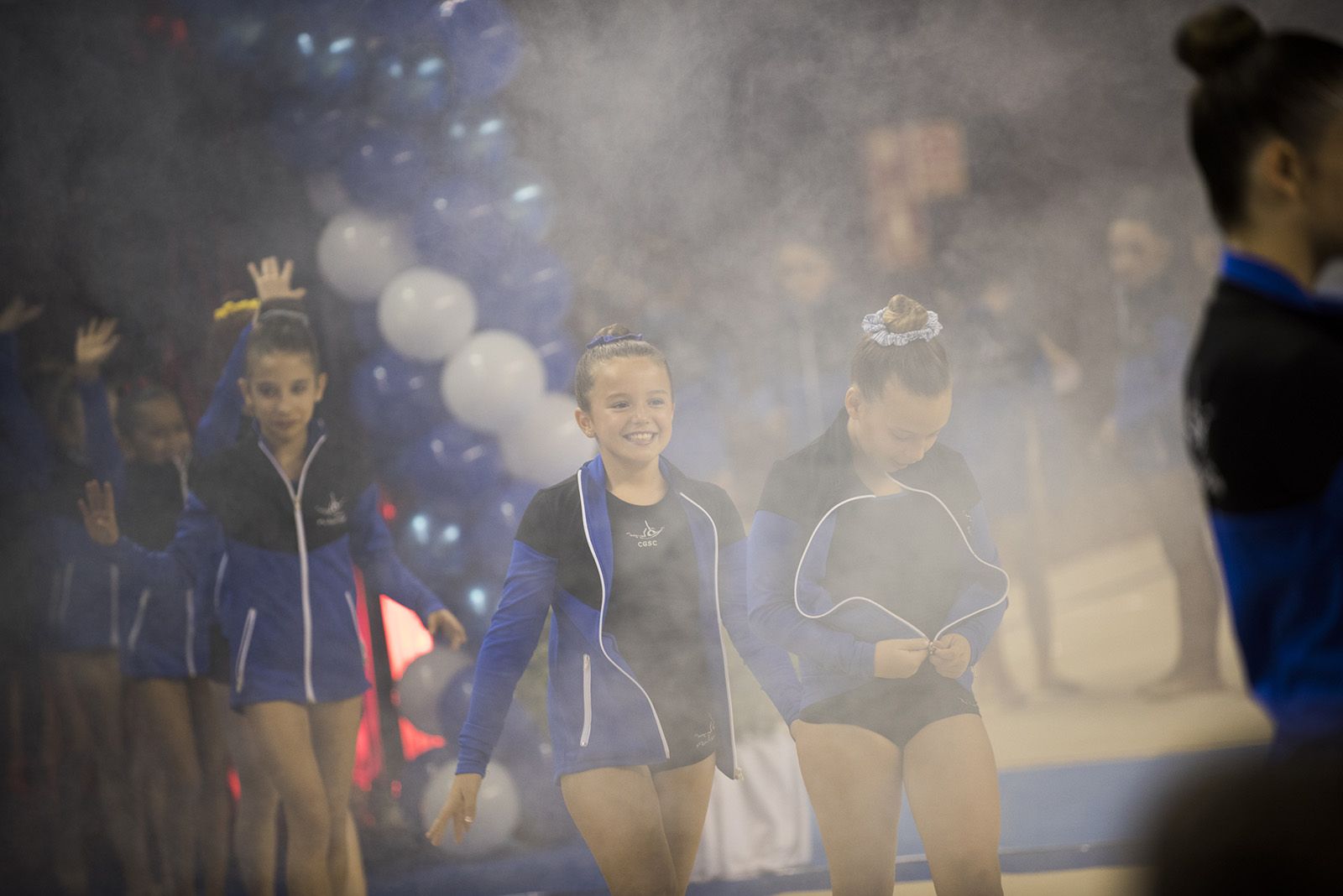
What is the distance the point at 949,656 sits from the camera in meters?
2.34

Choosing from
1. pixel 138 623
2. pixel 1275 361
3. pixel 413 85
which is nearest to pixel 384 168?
pixel 413 85

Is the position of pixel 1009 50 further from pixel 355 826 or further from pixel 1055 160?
pixel 355 826

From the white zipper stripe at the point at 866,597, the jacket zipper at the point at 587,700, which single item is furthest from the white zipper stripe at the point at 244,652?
the white zipper stripe at the point at 866,597

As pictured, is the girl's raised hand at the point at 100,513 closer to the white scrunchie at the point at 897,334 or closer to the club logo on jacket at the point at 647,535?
the club logo on jacket at the point at 647,535

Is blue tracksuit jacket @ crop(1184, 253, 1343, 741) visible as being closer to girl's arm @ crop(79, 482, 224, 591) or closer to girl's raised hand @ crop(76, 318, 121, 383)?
girl's arm @ crop(79, 482, 224, 591)

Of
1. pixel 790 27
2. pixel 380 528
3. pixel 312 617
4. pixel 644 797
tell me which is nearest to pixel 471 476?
pixel 380 528

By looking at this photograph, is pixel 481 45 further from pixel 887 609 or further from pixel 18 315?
pixel 887 609

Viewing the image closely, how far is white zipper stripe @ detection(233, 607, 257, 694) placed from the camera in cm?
276

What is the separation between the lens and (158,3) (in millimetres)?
2945

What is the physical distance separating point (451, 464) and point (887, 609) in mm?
1115

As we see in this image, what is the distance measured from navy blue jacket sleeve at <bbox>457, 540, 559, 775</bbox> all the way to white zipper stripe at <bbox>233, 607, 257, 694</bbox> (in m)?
0.66

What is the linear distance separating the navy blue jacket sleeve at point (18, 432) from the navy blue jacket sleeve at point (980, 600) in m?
2.38

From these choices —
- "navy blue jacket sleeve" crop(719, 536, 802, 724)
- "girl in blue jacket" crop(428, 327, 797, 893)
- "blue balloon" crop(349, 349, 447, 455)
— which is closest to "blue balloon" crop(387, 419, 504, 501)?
"blue balloon" crop(349, 349, 447, 455)

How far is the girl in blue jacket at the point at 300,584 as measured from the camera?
274 cm
